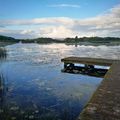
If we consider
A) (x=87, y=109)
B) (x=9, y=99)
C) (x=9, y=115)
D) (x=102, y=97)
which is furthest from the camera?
(x=9, y=99)

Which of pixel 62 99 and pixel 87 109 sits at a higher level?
pixel 87 109

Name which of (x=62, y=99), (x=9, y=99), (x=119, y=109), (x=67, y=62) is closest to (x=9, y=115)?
(x=9, y=99)

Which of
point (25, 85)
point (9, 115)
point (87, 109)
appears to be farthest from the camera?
point (25, 85)

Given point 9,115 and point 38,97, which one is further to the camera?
point 38,97

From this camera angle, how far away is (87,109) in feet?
16.2

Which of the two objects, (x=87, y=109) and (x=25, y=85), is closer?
(x=87, y=109)

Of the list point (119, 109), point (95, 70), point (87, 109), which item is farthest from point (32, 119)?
point (95, 70)

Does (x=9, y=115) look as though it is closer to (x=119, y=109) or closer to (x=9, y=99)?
(x=9, y=99)

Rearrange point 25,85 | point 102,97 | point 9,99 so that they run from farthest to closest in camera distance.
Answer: point 25,85 < point 9,99 < point 102,97

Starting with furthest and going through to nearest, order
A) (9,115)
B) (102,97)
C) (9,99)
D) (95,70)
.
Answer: (95,70) → (9,99) → (9,115) → (102,97)

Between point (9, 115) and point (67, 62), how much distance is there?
37.8 feet

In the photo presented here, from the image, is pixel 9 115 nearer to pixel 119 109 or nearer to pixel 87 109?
pixel 87 109

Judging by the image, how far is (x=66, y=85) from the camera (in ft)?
36.4

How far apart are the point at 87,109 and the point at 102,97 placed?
48.5 inches
